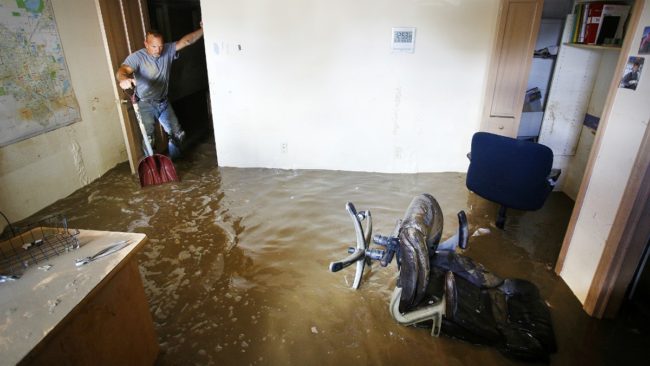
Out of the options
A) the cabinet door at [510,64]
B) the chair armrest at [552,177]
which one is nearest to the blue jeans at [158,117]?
the cabinet door at [510,64]

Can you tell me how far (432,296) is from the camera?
206 cm

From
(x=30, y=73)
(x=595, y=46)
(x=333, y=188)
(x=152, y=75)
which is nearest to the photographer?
(x=595, y=46)

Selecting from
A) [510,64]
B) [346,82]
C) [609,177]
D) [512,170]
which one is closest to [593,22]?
[510,64]

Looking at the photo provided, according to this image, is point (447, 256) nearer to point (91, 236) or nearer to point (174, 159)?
point (91, 236)

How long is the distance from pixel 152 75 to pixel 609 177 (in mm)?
4120

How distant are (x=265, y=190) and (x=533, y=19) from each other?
2.93 metres

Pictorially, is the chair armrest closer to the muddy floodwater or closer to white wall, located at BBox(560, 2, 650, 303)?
white wall, located at BBox(560, 2, 650, 303)

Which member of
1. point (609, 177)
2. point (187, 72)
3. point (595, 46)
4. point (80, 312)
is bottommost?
point (80, 312)

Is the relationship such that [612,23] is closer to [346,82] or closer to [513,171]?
[513,171]

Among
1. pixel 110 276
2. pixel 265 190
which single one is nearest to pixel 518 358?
pixel 110 276

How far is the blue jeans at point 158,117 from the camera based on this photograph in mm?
4039

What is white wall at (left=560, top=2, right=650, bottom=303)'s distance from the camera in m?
1.92

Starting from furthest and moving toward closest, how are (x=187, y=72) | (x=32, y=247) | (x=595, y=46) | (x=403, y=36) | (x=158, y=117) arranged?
(x=187, y=72) → (x=158, y=117) → (x=403, y=36) → (x=595, y=46) → (x=32, y=247)

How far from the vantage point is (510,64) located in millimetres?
3408
